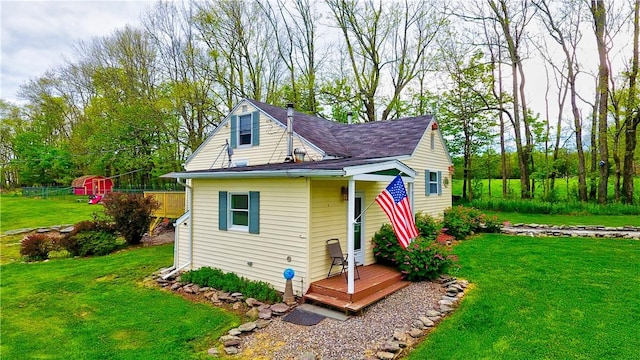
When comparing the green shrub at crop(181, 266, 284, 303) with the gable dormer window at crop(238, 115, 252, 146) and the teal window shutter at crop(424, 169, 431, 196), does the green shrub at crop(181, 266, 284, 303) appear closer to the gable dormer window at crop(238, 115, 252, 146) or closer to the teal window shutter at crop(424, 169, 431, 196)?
the gable dormer window at crop(238, 115, 252, 146)

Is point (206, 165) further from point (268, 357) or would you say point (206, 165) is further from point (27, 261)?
point (268, 357)

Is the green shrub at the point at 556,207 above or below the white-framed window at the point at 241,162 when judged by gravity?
below

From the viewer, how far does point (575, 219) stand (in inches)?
604

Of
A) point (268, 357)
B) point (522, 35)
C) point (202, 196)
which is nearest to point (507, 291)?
point (268, 357)

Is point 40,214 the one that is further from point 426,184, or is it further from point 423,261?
point 423,261

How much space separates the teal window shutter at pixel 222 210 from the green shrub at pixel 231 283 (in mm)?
1116

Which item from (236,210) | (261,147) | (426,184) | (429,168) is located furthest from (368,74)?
(236,210)

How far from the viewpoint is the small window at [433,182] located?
13.2 metres

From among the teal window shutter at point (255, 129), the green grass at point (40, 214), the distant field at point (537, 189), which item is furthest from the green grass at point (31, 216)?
the distant field at point (537, 189)

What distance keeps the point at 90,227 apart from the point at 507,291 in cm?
1373

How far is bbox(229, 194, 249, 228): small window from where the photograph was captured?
788 centimetres

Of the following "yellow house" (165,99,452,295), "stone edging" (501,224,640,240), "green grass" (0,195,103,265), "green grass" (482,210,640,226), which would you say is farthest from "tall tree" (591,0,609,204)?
"green grass" (0,195,103,265)

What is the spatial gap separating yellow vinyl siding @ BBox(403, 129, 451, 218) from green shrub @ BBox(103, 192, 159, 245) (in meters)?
10.3

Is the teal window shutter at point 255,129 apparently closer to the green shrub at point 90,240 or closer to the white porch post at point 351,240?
the white porch post at point 351,240
